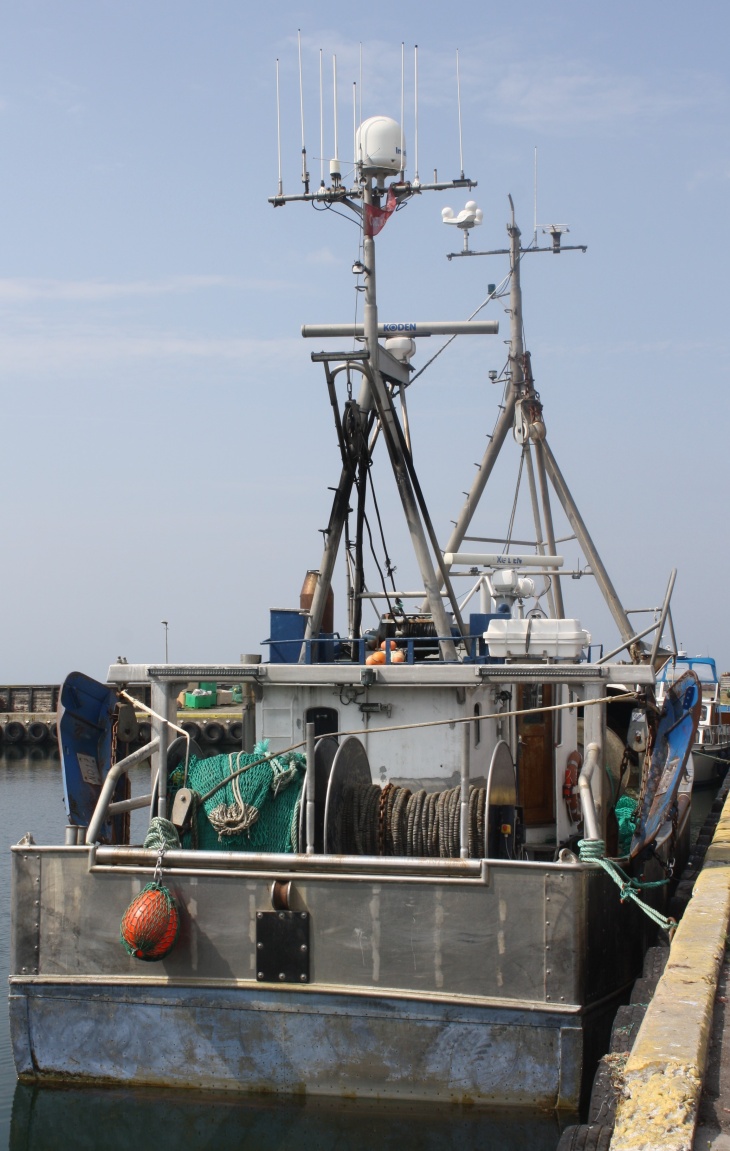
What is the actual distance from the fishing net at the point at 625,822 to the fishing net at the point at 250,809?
317cm

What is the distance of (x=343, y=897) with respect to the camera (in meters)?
8.41

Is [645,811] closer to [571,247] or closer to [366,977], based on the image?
[366,977]

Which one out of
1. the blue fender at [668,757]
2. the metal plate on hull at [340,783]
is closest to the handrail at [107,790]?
the metal plate on hull at [340,783]

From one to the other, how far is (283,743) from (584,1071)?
4110mm

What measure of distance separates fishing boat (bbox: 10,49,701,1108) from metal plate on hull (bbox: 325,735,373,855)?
0.08ft

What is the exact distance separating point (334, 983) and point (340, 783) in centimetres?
147

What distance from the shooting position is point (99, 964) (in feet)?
29.0

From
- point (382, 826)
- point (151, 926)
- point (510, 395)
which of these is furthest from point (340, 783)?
point (510, 395)

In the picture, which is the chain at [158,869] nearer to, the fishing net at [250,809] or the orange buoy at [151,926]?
the orange buoy at [151,926]

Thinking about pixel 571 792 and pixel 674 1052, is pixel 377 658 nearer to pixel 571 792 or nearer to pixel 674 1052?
pixel 571 792

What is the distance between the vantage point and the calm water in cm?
816

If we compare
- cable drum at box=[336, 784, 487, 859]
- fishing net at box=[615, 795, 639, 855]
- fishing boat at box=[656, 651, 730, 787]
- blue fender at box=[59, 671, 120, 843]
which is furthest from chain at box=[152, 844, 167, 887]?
fishing boat at box=[656, 651, 730, 787]

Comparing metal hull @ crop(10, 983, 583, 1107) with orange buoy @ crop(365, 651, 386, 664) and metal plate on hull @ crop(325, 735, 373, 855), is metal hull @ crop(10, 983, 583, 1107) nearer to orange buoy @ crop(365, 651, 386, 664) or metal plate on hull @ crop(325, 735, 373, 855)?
metal plate on hull @ crop(325, 735, 373, 855)

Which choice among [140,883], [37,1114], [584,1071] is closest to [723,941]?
[584,1071]
